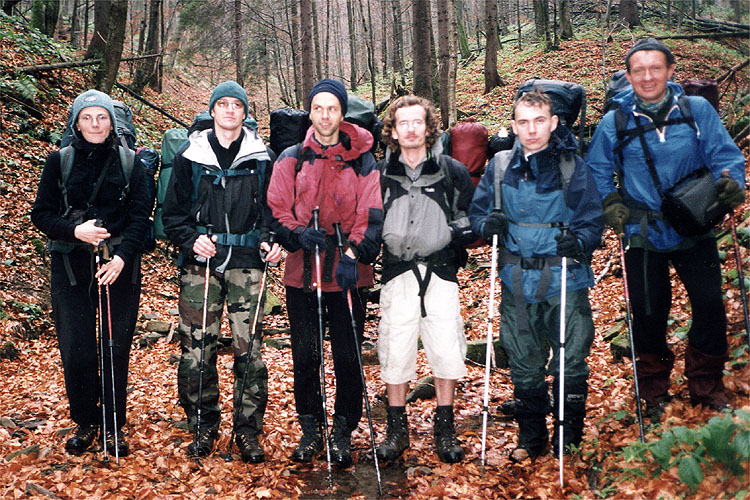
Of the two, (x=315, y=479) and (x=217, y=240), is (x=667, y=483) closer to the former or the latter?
(x=315, y=479)

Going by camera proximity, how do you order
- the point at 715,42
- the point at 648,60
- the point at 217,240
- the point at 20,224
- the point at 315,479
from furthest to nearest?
the point at 715,42 → the point at 20,224 → the point at 217,240 → the point at 315,479 → the point at 648,60

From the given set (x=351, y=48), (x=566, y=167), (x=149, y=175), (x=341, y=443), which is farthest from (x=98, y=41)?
(x=351, y=48)

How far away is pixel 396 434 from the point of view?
4840 millimetres

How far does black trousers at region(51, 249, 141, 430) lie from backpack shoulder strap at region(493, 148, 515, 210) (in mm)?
3320

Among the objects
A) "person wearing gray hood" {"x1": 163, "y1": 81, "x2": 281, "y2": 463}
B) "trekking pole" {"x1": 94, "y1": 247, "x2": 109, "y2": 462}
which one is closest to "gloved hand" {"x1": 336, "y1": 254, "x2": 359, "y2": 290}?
"person wearing gray hood" {"x1": 163, "y1": 81, "x2": 281, "y2": 463}

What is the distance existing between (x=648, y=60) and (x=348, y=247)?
2771 millimetres

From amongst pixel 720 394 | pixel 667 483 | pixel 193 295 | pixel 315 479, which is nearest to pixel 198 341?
pixel 193 295

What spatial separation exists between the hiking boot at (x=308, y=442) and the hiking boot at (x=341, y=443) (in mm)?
183

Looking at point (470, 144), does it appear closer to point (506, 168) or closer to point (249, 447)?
point (506, 168)

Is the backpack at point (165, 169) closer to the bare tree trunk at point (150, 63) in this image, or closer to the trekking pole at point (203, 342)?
the trekking pole at point (203, 342)

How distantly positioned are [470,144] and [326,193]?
58.1 inches

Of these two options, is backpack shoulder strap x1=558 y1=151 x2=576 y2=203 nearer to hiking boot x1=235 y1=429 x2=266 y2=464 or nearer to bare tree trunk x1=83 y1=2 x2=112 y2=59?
hiking boot x1=235 y1=429 x2=266 y2=464

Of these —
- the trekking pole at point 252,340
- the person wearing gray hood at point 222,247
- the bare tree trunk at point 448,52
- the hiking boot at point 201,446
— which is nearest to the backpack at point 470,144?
the person wearing gray hood at point 222,247

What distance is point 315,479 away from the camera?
453 centimetres
